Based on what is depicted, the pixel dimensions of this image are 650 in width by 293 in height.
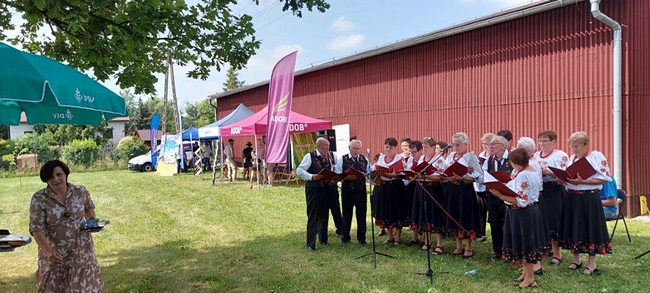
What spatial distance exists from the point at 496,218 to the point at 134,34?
16.1ft

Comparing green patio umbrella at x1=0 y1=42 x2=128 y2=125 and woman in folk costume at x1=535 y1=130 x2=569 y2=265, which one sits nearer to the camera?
green patio umbrella at x1=0 y1=42 x2=128 y2=125

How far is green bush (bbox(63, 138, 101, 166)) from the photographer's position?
30297 mm

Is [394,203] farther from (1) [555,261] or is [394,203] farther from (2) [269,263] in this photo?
(1) [555,261]

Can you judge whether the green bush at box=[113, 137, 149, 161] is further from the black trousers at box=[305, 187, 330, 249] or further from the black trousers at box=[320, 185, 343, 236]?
the black trousers at box=[305, 187, 330, 249]

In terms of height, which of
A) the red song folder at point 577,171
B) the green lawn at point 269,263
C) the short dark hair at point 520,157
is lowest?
the green lawn at point 269,263

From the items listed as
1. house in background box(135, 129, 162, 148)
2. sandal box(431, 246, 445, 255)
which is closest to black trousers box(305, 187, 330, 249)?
sandal box(431, 246, 445, 255)

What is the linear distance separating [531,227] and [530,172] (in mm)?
553

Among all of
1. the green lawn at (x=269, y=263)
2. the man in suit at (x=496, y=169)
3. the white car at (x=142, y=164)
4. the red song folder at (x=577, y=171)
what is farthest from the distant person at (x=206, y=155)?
the red song folder at (x=577, y=171)

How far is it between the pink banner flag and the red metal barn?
3.68 meters

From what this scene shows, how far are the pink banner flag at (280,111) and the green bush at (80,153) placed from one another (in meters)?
22.9

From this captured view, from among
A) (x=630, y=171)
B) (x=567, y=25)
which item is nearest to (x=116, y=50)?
(x=567, y=25)

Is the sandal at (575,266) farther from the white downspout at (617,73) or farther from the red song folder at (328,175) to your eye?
the white downspout at (617,73)

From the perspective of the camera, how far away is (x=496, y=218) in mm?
5688

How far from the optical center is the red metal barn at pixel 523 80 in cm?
848
